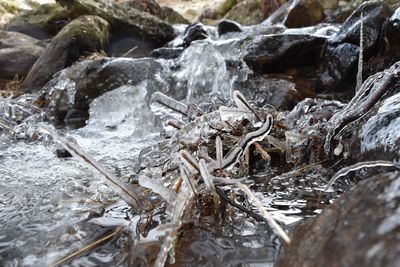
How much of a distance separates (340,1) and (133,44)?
5607mm

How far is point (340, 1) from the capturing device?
9.30 m

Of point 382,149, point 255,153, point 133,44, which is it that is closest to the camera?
point 382,149

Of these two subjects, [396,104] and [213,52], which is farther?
[213,52]

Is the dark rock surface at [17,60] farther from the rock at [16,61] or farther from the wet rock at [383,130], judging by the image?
the wet rock at [383,130]

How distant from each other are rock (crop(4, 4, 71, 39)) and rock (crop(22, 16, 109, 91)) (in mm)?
2442

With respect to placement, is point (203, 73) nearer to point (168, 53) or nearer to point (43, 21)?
point (168, 53)

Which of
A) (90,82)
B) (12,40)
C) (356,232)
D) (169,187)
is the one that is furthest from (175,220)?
(12,40)

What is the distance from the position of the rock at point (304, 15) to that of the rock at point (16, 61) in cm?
469

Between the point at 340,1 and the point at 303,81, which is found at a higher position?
the point at 340,1

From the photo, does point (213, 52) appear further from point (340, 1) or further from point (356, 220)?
point (340, 1)

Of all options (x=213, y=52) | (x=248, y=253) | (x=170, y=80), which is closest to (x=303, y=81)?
(x=213, y=52)

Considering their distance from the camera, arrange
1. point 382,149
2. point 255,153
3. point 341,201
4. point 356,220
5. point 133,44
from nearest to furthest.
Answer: point 356,220 → point 341,201 → point 382,149 → point 255,153 → point 133,44

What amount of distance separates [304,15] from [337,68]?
3827mm

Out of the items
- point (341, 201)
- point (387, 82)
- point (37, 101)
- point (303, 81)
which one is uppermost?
point (387, 82)
